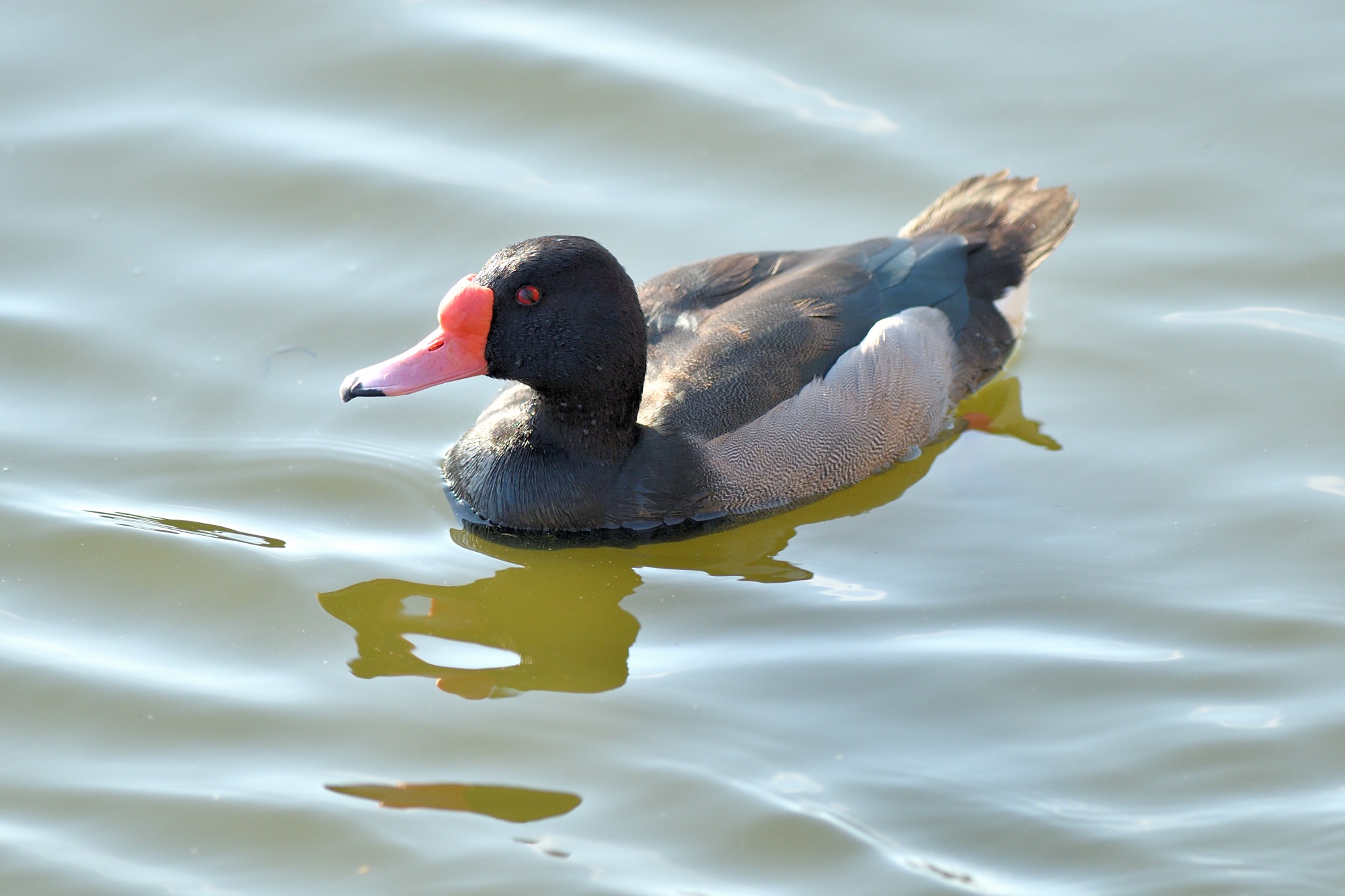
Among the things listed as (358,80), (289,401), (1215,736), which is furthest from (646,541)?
(358,80)

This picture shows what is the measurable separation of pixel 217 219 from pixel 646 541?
3.23 meters

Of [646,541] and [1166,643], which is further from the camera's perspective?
[646,541]

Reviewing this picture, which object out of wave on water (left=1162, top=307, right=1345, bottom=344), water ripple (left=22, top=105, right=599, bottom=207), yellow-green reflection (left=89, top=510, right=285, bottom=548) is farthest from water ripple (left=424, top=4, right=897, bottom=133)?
yellow-green reflection (left=89, top=510, right=285, bottom=548)

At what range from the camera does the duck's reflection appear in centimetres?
598

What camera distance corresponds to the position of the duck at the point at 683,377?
6496 mm

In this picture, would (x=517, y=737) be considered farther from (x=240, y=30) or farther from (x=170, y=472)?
(x=240, y=30)

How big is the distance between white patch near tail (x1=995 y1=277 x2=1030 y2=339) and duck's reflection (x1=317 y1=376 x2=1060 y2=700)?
1221 millimetres

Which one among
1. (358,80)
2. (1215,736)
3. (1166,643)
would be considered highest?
(358,80)

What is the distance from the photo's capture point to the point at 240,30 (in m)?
9.73

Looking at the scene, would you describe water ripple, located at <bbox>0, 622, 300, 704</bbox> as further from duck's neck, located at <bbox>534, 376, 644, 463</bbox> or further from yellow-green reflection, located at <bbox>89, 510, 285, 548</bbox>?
duck's neck, located at <bbox>534, 376, 644, 463</bbox>

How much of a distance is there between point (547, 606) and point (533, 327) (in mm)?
1110

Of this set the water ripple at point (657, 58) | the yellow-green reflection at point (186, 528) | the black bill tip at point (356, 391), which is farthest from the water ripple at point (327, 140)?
the yellow-green reflection at point (186, 528)

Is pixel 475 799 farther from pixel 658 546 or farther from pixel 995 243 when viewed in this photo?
pixel 995 243

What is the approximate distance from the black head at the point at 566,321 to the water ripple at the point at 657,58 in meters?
3.08
